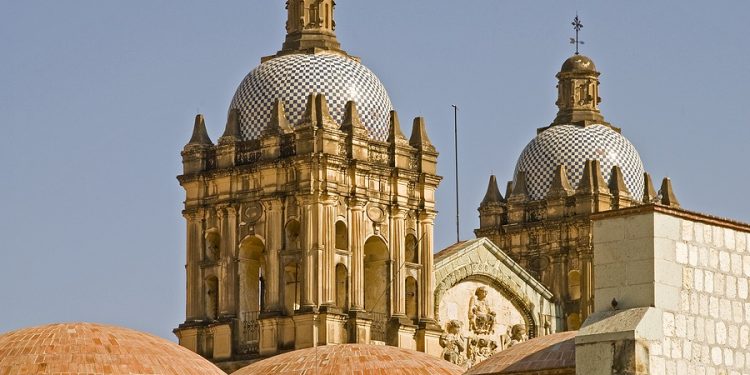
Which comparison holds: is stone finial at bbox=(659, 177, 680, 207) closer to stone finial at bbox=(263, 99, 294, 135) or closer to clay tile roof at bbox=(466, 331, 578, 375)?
stone finial at bbox=(263, 99, 294, 135)

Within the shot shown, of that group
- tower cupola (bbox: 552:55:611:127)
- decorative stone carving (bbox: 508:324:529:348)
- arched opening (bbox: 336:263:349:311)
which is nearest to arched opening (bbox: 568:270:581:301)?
decorative stone carving (bbox: 508:324:529:348)

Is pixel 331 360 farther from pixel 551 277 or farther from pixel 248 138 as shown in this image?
pixel 551 277

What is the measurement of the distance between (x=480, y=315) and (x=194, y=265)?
5.91 metres

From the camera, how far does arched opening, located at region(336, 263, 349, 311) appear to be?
39.2 metres

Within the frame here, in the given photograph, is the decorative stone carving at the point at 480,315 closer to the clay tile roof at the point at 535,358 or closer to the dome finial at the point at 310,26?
the dome finial at the point at 310,26

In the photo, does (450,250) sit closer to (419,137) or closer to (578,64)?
(419,137)

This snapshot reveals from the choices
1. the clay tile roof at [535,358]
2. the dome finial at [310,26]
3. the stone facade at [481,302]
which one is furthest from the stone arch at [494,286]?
the clay tile roof at [535,358]

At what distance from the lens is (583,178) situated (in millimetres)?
46375

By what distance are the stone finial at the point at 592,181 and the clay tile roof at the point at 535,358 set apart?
74.3 ft

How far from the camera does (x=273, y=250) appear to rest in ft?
129

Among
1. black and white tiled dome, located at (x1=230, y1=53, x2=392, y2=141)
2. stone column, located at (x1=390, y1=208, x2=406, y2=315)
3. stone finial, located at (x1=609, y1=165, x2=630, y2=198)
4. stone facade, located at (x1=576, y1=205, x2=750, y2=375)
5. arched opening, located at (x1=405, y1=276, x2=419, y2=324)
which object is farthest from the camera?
stone finial, located at (x1=609, y1=165, x2=630, y2=198)

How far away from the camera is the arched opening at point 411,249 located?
41028mm

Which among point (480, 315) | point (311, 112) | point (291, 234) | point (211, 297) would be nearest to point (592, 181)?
point (480, 315)

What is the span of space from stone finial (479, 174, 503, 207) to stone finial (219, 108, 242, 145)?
9139 mm
